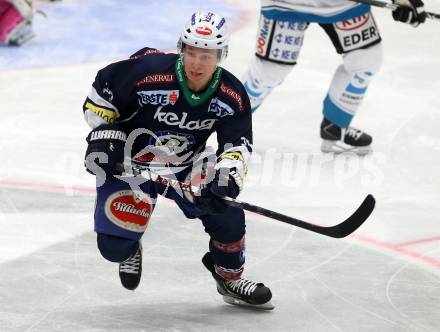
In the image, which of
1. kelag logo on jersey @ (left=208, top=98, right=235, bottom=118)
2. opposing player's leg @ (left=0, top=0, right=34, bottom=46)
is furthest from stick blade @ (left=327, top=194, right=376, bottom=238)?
opposing player's leg @ (left=0, top=0, right=34, bottom=46)

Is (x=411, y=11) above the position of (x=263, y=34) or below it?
above

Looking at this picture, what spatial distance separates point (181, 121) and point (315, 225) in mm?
587

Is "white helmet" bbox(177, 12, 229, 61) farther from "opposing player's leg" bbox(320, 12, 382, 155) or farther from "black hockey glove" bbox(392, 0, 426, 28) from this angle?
"black hockey glove" bbox(392, 0, 426, 28)

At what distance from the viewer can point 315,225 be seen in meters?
Result: 3.34

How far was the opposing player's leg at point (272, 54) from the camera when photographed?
17.3 feet

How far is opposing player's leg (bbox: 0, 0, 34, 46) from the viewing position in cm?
732

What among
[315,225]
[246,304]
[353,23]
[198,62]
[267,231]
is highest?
[198,62]

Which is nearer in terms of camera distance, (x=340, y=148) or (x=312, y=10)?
(x=312, y=10)

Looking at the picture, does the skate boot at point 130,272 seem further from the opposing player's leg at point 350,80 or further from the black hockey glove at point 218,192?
the opposing player's leg at point 350,80

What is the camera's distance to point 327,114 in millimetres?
5648

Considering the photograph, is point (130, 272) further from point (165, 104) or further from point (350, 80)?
point (350, 80)

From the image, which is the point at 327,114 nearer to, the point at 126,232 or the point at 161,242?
the point at 161,242

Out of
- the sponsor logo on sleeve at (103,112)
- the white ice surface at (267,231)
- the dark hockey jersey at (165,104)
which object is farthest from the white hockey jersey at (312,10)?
the sponsor logo on sleeve at (103,112)

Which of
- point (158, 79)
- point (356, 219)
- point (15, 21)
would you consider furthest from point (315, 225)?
point (15, 21)
